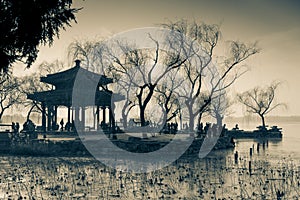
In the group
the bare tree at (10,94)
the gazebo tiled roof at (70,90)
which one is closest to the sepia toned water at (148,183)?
the gazebo tiled roof at (70,90)

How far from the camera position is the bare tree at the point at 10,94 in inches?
2426

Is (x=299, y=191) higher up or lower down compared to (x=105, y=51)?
lower down

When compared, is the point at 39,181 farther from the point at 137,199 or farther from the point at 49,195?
the point at 137,199

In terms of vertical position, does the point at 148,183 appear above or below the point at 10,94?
below

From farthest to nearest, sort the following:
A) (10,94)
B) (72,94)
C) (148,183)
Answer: (10,94)
(72,94)
(148,183)

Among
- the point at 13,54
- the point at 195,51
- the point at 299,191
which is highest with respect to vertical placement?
the point at 195,51

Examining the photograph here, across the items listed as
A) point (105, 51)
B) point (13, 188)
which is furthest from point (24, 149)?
point (13, 188)

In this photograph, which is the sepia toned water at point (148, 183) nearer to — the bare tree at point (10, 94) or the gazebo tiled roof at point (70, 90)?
the gazebo tiled roof at point (70, 90)

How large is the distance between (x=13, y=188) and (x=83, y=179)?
10.7 feet

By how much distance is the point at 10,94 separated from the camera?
6500cm

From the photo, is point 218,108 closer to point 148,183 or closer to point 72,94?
point 72,94

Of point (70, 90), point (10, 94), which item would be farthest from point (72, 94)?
point (10, 94)

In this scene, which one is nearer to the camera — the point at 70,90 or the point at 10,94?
the point at 70,90

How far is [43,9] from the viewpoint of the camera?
10352 millimetres
